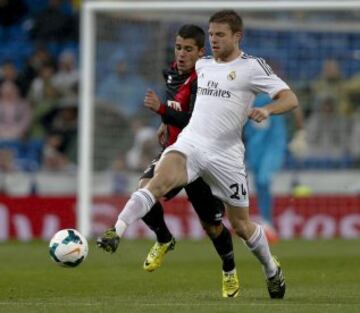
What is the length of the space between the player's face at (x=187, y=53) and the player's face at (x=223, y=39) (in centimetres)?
85

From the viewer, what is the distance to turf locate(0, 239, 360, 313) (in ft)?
29.3

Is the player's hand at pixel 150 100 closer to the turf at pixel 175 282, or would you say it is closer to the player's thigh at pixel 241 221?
the player's thigh at pixel 241 221

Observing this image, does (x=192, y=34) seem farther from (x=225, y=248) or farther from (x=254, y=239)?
(x=254, y=239)

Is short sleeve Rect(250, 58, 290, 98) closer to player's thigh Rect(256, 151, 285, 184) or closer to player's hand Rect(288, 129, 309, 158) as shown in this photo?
player's hand Rect(288, 129, 309, 158)

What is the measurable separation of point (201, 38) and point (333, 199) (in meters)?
9.59

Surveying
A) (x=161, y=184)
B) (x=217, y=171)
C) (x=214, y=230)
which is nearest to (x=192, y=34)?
(x=217, y=171)

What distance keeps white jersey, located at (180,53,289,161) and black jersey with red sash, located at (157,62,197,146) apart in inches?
24.8

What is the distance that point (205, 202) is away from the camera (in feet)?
32.8

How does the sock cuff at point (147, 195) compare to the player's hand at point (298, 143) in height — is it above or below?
above

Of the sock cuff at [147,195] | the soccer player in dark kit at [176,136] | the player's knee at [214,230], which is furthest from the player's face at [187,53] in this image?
the sock cuff at [147,195]

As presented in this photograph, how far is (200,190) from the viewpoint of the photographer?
32.6ft

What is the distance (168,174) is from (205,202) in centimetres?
102

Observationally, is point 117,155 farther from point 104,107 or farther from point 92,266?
point 92,266

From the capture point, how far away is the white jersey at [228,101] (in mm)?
9445
